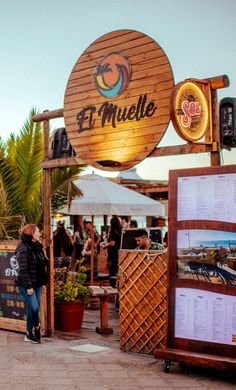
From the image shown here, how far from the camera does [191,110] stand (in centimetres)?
737

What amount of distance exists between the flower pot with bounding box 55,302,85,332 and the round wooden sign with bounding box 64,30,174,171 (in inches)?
86.0

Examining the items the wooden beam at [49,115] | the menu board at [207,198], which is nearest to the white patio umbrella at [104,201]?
the wooden beam at [49,115]

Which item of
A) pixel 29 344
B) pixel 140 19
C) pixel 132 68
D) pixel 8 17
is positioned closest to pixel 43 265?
pixel 29 344

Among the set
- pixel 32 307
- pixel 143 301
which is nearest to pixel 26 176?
pixel 32 307

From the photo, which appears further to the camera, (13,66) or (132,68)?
(13,66)

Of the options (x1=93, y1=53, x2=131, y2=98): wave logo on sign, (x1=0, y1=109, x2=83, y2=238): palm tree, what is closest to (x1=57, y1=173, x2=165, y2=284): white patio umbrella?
(x1=0, y1=109, x2=83, y2=238): palm tree

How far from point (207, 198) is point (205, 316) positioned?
1232 millimetres

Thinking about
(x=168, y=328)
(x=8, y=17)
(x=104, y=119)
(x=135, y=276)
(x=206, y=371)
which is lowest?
(x=206, y=371)

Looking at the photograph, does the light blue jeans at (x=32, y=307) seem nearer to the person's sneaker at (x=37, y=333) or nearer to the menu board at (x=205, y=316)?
the person's sneaker at (x=37, y=333)

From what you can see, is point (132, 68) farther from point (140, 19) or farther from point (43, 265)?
point (43, 265)

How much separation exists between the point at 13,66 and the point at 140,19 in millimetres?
6110

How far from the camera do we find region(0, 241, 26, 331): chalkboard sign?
9.62m

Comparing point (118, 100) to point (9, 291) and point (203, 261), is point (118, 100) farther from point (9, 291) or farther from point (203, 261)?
point (9, 291)

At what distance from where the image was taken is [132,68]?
27.3ft
